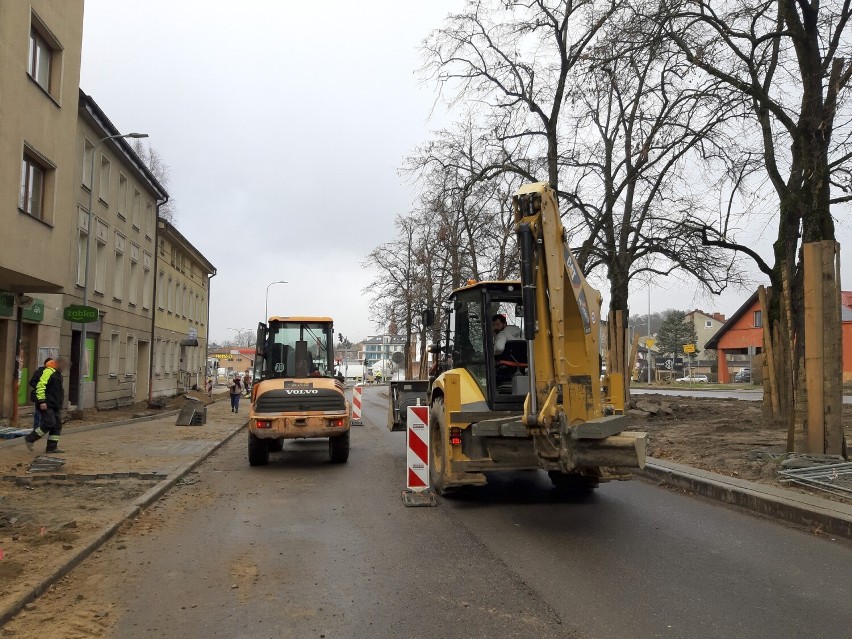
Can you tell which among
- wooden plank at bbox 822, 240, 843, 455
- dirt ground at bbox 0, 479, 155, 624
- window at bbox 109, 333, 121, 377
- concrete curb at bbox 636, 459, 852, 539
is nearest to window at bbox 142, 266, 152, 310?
window at bbox 109, 333, 121, 377

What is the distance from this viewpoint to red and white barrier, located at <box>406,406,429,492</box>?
29.2ft

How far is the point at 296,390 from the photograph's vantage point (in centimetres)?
1195

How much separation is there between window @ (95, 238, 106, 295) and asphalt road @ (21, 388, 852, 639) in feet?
56.2

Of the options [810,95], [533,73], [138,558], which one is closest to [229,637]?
[138,558]

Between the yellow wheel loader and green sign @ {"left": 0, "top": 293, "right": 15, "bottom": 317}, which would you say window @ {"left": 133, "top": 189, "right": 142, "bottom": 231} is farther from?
the yellow wheel loader

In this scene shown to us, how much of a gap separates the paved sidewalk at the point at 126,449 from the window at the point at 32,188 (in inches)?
200

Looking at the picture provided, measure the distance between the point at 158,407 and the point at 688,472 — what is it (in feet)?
73.8

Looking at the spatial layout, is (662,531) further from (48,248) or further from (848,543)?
(48,248)

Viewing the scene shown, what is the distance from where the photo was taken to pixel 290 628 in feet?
14.4

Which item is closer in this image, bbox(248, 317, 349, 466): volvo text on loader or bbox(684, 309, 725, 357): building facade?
bbox(248, 317, 349, 466): volvo text on loader

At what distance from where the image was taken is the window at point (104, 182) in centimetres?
2365

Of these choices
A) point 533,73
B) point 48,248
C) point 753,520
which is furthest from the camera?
point 533,73

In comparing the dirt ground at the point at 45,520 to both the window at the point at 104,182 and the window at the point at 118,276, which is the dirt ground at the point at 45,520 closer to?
the window at the point at 104,182

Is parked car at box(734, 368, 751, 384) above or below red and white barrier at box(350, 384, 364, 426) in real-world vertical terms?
above
